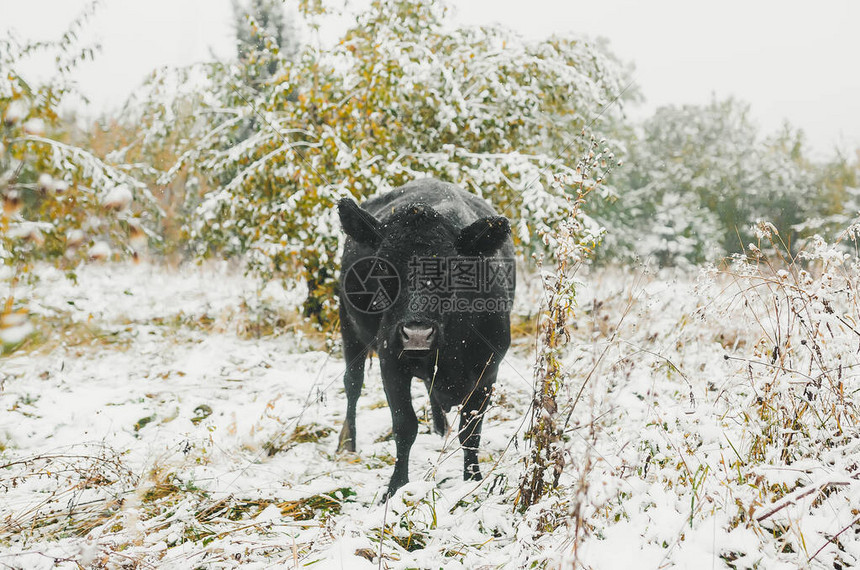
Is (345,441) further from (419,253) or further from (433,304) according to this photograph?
(419,253)

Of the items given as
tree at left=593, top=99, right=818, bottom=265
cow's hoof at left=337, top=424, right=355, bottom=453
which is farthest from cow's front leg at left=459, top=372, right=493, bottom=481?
tree at left=593, top=99, right=818, bottom=265

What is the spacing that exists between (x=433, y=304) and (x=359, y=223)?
81cm

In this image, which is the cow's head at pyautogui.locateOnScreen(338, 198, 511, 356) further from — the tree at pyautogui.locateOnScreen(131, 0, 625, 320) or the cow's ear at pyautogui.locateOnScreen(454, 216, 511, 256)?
the tree at pyautogui.locateOnScreen(131, 0, 625, 320)

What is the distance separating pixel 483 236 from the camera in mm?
2959

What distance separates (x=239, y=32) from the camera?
2070cm

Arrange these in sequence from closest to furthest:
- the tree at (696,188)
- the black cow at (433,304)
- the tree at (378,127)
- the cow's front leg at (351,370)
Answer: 1. the black cow at (433,304)
2. the cow's front leg at (351,370)
3. the tree at (378,127)
4. the tree at (696,188)

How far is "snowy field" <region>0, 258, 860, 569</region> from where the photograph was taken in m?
1.67

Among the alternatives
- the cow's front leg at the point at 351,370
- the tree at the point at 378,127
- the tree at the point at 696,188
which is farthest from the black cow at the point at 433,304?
the tree at the point at 696,188

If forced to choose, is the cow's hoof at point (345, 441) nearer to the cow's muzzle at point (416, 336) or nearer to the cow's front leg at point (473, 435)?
the cow's front leg at point (473, 435)

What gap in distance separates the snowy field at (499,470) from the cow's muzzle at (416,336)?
1.69 feet

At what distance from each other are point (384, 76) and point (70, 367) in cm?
494

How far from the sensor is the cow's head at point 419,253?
2768mm

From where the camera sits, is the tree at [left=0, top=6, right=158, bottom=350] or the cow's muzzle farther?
the cow's muzzle

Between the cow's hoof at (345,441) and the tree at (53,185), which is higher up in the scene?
the tree at (53,185)
